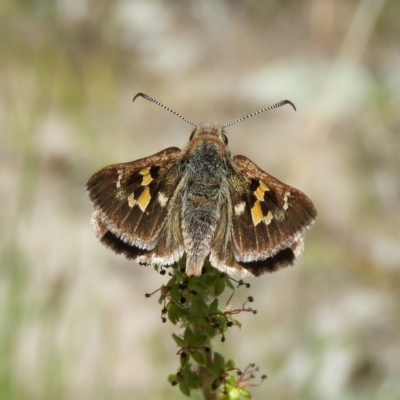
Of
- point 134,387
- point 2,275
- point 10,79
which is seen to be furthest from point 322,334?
point 10,79

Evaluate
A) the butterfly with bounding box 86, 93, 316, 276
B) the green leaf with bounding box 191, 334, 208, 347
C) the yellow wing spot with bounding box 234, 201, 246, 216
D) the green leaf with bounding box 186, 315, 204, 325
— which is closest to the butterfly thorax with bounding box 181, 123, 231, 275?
the butterfly with bounding box 86, 93, 316, 276

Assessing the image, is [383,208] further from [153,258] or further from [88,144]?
[153,258]

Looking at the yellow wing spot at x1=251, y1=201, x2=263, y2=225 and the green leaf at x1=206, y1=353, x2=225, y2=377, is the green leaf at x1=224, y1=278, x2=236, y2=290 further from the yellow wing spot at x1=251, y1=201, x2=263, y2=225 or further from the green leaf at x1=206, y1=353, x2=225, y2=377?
the yellow wing spot at x1=251, y1=201, x2=263, y2=225

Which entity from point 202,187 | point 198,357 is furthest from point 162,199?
point 198,357

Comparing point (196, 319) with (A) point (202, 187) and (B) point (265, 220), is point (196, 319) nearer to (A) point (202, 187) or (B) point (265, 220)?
(B) point (265, 220)

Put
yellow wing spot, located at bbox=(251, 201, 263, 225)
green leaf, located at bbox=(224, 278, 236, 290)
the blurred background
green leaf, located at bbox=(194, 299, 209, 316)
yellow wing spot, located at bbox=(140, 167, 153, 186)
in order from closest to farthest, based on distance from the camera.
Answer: green leaf, located at bbox=(194, 299, 209, 316)
green leaf, located at bbox=(224, 278, 236, 290)
yellow wing spot, located at bbox=(251, 201, 263, 225)
yellow wing spot, located at bbox=(140, 167, 153, 186)
the blurred background

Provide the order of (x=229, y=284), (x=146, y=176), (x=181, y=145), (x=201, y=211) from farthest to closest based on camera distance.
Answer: (x=181, y=145)
(x=146, y=176)
(x=201, y=211)
(x=229, y=284)
